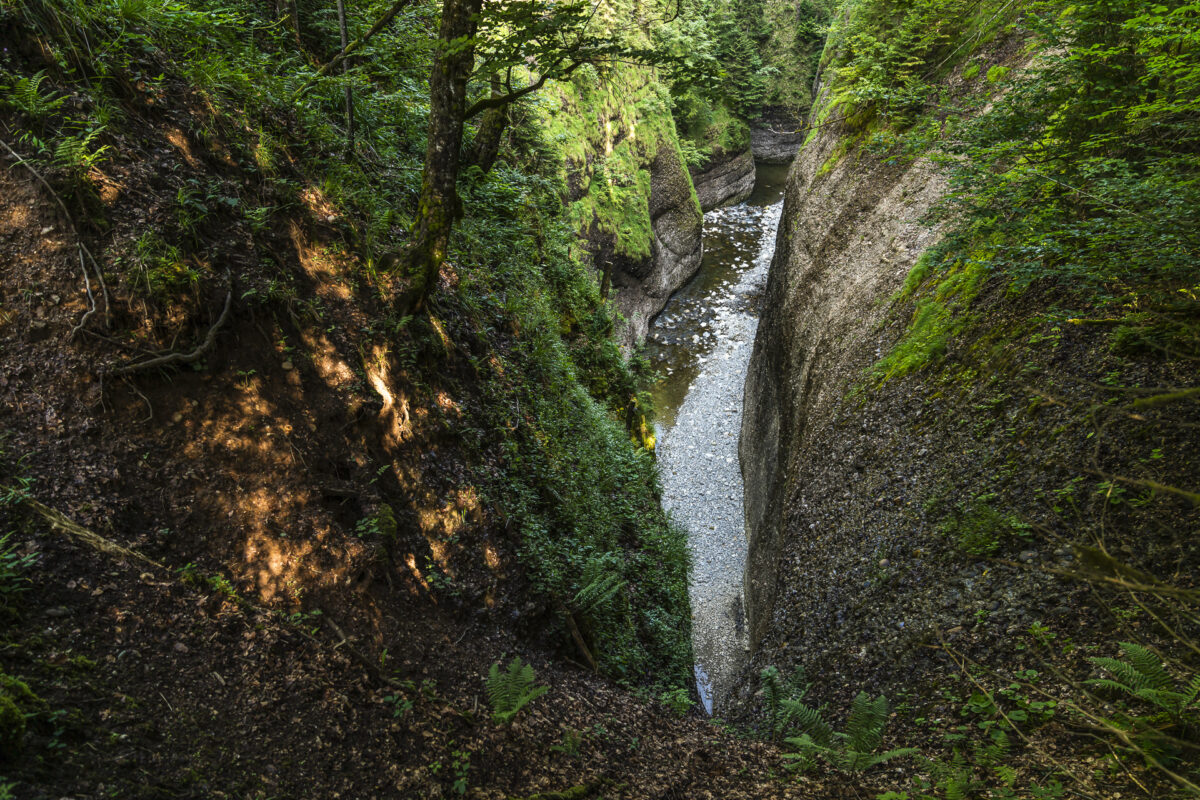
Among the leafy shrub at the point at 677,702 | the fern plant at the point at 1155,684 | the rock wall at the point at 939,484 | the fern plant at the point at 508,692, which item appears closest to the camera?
the fern plant at the point at 1155,684

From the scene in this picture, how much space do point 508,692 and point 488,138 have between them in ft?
26.2

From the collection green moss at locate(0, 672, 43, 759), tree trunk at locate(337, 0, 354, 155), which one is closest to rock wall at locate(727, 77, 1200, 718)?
green moss at locate(0, 672, 43, 759)

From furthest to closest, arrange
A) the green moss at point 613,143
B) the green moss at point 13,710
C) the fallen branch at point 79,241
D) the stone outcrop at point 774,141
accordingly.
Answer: the stone outcrop at point 774,141 < the green moss at point 613,143 < the fallen branch at point 79,241 < the green moss at point 13,710

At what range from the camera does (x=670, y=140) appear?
83.6 ft

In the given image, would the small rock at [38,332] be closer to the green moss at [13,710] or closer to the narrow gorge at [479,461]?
the narrow gorge at [479,461]

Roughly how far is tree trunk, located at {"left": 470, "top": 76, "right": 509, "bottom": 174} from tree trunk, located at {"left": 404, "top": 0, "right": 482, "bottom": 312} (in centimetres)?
356

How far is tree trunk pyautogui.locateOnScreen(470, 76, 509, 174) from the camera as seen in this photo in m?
8.75

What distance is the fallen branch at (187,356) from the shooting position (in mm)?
3594

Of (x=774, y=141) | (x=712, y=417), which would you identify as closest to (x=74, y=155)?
(x=712, y=417)

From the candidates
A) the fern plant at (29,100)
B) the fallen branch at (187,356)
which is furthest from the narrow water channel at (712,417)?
the fern plant at (29,100)

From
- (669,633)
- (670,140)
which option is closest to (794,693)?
(669,633)

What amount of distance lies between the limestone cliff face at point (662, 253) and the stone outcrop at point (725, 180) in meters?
5.95

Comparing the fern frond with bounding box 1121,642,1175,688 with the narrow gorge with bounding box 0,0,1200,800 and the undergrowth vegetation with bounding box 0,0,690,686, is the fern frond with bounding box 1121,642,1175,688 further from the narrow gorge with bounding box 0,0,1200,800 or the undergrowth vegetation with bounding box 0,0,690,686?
the undergrowth vegetation with bounding box 0,0,690,686

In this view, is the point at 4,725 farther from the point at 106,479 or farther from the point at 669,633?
the point at 669,633
